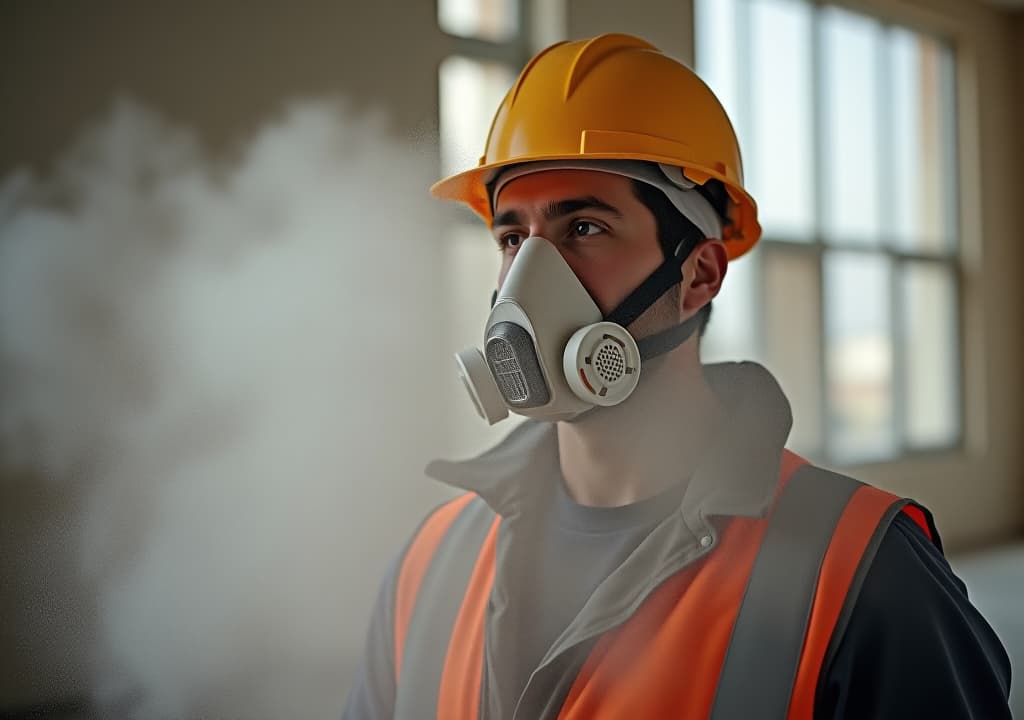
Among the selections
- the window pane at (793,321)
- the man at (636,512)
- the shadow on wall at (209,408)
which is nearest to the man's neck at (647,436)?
the man at (636,512)

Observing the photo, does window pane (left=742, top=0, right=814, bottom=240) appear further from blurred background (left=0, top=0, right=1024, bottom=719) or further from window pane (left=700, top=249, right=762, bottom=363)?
window pane (left=700, top=249, right=762, bottom=363)

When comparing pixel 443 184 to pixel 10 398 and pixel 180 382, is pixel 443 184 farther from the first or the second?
pixel 10 398

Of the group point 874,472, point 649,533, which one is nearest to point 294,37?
point 649,533

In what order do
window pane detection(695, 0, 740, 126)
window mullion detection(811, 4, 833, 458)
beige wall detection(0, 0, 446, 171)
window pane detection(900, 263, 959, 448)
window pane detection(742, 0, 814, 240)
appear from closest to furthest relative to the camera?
beige wall detection(0, 0, 446, 171) < window pane detection(695, 0, 740, 126) < window pane detection(742, 0, 814, 240) < window mullion detection(811, 4, 833, 458) < window pane detection(900, 263, 959, 448)

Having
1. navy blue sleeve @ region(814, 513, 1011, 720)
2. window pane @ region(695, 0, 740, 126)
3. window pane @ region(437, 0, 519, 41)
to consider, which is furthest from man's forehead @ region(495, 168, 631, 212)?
window pane @ region(695, 0, 740, 126)

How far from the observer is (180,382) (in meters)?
1.68

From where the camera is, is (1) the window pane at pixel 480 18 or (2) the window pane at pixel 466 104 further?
(1) the window pane at pixel 480 18

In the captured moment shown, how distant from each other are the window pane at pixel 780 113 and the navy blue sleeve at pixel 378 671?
2311 millimetres

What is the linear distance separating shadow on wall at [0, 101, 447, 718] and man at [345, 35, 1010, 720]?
0.38 metres

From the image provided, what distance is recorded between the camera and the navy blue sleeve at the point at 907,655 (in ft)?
3.12

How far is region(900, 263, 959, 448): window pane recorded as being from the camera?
12.6 feet

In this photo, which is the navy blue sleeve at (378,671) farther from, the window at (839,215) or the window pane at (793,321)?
the window pane at (793,321)

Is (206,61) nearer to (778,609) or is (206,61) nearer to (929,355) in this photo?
(778,609)

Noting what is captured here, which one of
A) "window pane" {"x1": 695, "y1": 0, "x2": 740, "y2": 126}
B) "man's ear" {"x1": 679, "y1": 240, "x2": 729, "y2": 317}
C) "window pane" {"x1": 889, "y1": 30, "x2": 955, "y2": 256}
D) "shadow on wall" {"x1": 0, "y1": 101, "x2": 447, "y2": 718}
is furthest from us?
"window pane" {"x1": 889, "y1": 30, "x2": 955, "y2": 256}
